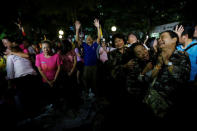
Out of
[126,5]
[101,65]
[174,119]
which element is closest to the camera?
[126,5]

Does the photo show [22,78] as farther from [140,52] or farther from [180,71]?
Answer: [180,71]

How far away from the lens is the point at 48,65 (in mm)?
3002

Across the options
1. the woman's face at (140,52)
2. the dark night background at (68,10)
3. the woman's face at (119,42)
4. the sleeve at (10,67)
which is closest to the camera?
the dark night background at (68,10)

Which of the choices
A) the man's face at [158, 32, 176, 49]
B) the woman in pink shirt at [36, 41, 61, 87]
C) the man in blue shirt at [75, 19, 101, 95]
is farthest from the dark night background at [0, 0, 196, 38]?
the man in blue shirt at [75, 19, 101, 95]

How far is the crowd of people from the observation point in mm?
1790

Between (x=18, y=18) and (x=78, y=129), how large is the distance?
233 cm

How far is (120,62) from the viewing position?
2.45m

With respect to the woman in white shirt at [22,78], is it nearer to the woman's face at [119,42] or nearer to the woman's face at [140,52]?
the woman's face at [119,42]

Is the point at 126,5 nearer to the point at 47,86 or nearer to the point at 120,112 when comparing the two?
the point at 120,112

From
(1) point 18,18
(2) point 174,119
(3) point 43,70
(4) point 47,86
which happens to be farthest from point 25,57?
(2) point 174,119

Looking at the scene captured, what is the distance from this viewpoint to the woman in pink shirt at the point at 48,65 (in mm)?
2994

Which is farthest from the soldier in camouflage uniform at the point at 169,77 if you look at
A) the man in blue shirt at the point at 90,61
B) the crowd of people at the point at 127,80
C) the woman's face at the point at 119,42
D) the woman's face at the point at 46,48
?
the woman's face at the point at 46,48

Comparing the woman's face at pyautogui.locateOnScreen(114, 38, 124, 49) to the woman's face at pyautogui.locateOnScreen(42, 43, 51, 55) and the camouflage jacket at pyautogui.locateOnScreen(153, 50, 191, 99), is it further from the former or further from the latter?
the woman's face at pyautogui.locateOnScreen(42, 43, 51, 55)

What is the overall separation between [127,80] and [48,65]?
217 cm
